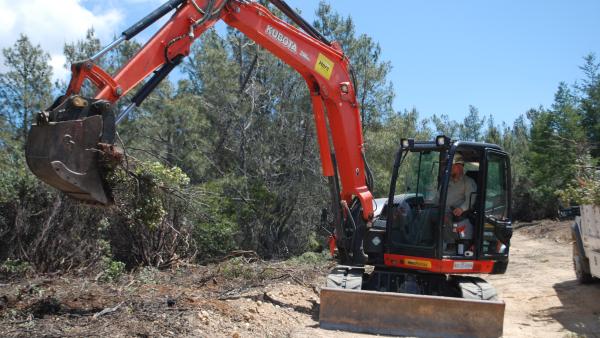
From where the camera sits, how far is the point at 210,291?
8.97 meters

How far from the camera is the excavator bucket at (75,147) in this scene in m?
5.61

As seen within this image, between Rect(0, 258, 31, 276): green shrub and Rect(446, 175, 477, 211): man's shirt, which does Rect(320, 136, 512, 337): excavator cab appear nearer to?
Rect(446, 175, 477, 211): man's shirt

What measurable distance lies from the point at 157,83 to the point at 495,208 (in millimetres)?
4847

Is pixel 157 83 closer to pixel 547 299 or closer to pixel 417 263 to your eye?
pixel 417 263

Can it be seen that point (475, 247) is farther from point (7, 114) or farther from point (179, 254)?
point (7, 114)

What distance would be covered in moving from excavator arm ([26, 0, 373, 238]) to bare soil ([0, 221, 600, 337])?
1.38 m

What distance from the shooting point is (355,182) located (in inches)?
348

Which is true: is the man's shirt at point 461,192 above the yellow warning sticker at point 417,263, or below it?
above

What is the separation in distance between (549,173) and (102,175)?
90.4ft

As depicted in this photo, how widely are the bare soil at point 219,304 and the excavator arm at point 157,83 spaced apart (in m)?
1.38

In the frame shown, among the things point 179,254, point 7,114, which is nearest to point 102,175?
point 179,254

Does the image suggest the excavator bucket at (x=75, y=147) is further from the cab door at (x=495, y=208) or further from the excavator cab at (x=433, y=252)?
the cab door at (x=495, y=208)

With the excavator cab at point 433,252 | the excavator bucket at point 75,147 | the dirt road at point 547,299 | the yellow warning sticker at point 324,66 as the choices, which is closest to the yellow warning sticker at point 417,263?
the excavator cab at point 433,252

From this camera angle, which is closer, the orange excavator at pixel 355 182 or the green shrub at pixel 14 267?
the orange excavator at pixel 355 182
